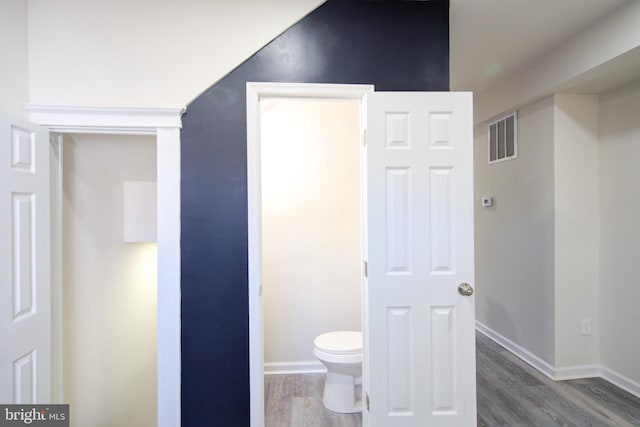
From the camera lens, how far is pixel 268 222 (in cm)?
266

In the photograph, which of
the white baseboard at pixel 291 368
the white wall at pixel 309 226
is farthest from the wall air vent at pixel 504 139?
the white baseboard at pixel 291 368

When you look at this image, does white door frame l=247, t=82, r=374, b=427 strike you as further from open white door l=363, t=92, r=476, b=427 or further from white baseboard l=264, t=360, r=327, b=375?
white baseboard l=264, t=360, r=327, b=375

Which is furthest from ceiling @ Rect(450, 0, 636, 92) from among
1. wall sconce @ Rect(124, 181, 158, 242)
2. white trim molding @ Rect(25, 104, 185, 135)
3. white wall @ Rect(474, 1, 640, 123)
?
wall sconce @ Rect(124, 181, 158, 242)

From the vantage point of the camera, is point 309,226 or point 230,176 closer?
point 230,176

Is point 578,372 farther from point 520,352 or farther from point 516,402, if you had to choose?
point 516,402

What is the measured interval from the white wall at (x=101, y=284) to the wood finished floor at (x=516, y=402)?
1.14 metres

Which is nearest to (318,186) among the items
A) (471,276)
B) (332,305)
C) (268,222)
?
(268,222)

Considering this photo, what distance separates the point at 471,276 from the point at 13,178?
231cm

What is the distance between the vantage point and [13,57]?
1.55 m

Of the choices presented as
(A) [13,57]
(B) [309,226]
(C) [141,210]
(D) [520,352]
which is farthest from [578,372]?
(A) [13,57]

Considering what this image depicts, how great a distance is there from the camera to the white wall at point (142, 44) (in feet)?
5.41

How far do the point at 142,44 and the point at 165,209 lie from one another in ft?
2.95

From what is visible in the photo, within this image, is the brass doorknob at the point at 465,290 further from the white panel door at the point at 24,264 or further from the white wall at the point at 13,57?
the white wall at the point at 13,57

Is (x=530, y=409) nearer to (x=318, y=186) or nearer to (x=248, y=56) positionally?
(x=318, y=186)
